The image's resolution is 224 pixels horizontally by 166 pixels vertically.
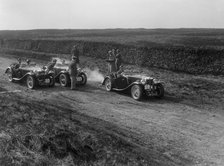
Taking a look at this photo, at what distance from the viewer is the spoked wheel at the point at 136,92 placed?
13.6 m

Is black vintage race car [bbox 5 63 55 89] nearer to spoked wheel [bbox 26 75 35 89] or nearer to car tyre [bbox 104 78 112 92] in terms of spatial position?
spoked wheel [bbox 26 75 35 89]

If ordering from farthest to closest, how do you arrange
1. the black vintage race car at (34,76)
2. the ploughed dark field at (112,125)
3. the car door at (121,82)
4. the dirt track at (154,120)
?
the black vintage race car at (34,76) < the car door at (121,82) < the dirt track at (154,120) < the ploughed dark field at (112,125)

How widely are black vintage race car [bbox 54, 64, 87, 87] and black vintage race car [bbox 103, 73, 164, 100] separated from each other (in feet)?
6.77

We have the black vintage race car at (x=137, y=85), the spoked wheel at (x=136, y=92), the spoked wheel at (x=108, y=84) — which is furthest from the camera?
the spoked wheel at (x=108, y=84)

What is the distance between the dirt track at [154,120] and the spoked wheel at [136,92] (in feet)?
0.79

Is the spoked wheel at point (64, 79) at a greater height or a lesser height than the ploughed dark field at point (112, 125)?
greater

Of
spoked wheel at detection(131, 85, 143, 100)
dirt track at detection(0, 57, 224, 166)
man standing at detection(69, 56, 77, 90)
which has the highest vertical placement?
man standing at detection(69, 56, 77, 90)

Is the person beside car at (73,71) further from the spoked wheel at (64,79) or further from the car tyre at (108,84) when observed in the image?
the car tyre at (108,84)

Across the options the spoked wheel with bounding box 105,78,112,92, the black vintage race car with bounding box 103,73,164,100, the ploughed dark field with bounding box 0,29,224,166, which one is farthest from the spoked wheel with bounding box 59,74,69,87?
the black vintage race car with bounding box 103,73,164,100

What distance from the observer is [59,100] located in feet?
43.6

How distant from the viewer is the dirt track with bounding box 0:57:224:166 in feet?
26.3

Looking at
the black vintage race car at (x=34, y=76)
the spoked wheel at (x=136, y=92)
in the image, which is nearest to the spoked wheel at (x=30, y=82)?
the black vintage race car at (x=34, y=76)

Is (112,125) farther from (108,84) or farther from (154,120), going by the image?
(108,84)

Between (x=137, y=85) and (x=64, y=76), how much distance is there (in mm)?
4293
